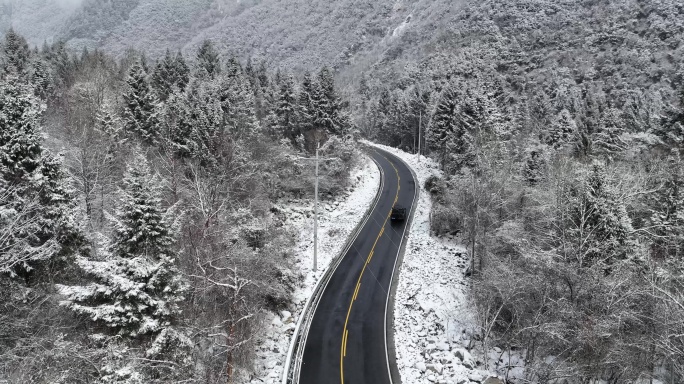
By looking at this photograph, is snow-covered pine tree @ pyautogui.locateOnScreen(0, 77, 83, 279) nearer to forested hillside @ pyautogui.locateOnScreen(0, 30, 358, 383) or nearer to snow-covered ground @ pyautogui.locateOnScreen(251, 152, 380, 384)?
forested hillside @ pyautogui.locateOnScreen(0, 30, 358, 383)

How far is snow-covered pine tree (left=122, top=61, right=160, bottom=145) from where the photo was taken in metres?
37.4

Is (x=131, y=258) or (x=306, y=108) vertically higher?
(x=306, y=108)

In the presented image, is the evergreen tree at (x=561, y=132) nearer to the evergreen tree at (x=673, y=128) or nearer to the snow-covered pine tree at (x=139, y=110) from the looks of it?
the evergreen tree at (x=673, y=128)

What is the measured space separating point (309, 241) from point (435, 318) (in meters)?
13.2

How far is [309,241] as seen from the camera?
113 ft

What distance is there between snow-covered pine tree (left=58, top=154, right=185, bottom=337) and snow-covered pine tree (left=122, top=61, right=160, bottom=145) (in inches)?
984

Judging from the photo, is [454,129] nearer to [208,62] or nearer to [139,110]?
[139,110]

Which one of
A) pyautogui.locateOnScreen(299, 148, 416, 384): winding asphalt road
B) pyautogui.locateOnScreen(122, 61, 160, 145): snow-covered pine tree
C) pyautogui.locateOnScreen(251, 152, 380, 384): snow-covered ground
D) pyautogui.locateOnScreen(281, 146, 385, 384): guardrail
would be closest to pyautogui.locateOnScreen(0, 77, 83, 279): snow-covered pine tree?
pyautogui.locateOnScreen(251, 152, 380, 384): snow-covered ground

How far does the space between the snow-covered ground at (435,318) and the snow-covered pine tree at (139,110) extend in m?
26.8

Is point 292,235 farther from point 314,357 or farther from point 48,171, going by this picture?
point 48,171

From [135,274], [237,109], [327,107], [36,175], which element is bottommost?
[135,274]

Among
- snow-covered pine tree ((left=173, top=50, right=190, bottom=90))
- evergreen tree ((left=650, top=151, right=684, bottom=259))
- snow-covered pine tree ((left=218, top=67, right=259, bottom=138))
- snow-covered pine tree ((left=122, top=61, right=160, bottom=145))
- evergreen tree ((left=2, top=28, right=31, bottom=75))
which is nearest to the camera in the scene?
evergreen tree ((left=650, top=151, right=684, bottom=259))

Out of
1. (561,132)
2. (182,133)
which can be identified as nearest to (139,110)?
(182,133)

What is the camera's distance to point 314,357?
70.6ft
